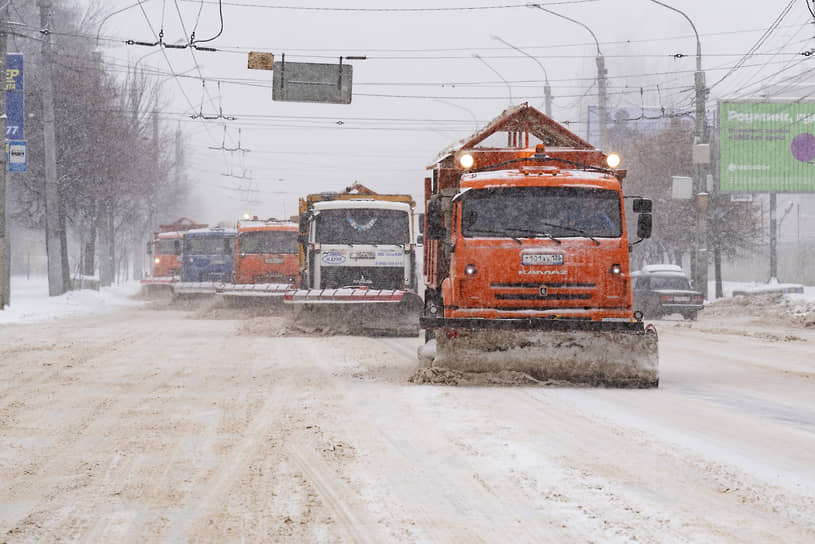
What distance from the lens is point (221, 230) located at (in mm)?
34500

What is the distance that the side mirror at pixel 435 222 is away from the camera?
1212 cm

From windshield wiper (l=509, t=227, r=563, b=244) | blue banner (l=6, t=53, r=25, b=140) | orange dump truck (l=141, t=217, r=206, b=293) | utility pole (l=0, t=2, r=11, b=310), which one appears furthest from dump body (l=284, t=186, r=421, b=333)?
orange dump truck (l=141, t=217, r=206, b=293)

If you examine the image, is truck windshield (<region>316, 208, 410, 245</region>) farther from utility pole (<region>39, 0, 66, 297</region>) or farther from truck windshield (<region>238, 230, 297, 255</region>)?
utility pole (<region>39, 0, 66, 297</region>)

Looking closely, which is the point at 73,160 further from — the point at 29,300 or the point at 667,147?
the point at 667,147

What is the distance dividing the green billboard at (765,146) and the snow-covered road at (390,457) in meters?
29.8

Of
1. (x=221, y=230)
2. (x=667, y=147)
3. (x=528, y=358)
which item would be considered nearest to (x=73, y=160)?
(x=221, y=230)

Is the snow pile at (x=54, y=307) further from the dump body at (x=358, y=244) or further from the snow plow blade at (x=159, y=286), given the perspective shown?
the dump body at (x=358, y=244)

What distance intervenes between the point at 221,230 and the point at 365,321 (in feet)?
52.4

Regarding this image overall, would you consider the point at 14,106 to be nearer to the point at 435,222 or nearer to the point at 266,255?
the point at 266,255

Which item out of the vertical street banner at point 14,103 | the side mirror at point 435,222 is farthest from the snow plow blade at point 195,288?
the side mirror at point 435,222

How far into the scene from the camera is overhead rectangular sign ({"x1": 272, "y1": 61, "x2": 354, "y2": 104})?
29.0 m

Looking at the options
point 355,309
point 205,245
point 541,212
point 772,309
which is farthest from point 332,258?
point 205,245

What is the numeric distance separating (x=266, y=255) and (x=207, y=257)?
252 inches

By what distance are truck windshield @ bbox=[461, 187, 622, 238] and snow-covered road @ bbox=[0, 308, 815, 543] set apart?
1.79m
